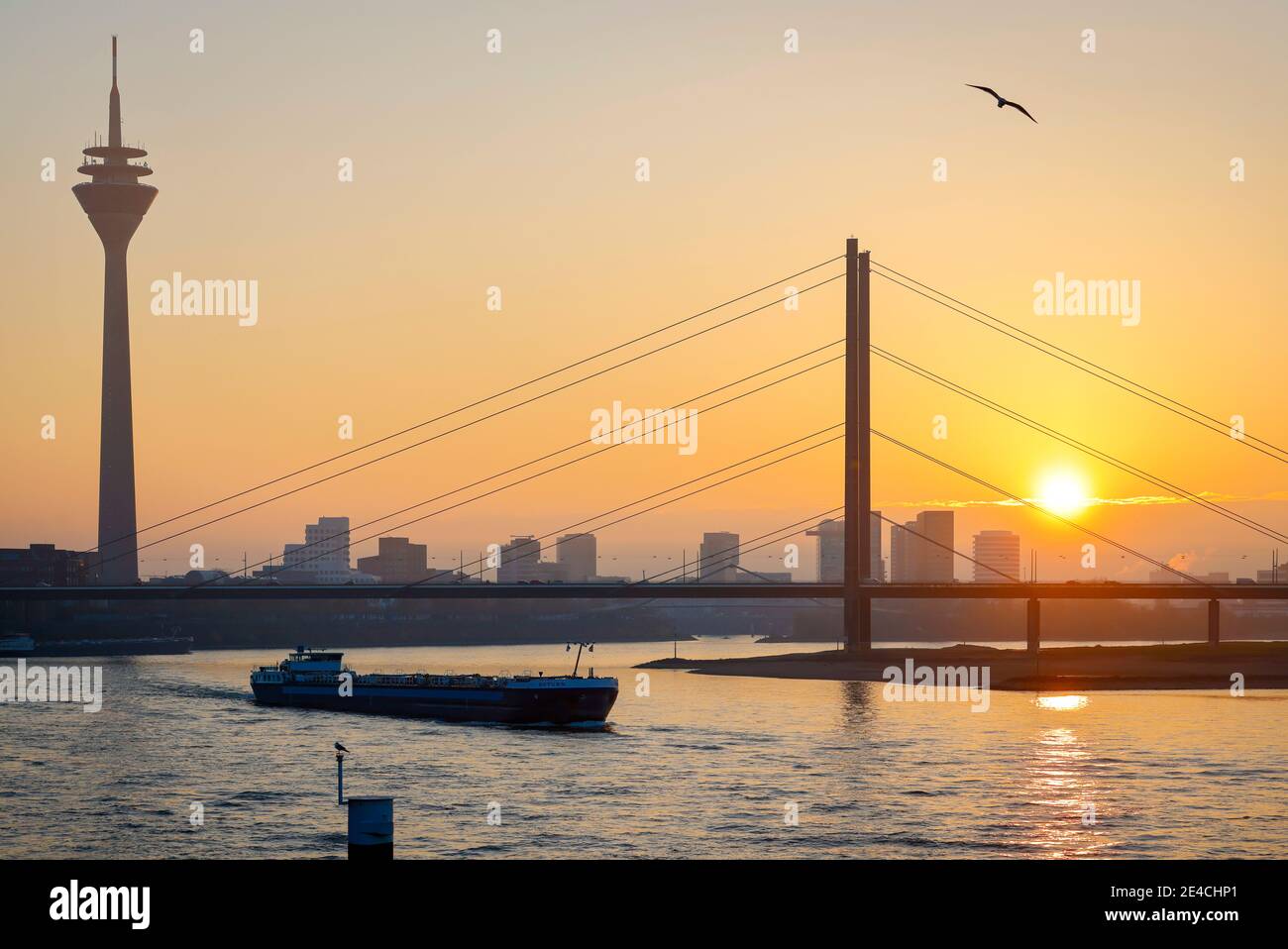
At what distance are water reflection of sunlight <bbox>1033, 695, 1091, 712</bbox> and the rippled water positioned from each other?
143 cm

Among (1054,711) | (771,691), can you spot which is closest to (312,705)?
(771,691)

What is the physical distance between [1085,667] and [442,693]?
5714cm

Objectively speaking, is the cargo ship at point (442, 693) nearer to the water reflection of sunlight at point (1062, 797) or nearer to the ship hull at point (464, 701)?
the ship hull at point (464, 701)

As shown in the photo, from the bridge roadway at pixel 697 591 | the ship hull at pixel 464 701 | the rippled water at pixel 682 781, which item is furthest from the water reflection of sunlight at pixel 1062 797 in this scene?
the bridge roadway at pixel 697 591

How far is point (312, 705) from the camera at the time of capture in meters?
100

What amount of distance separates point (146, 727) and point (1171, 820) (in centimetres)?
5305

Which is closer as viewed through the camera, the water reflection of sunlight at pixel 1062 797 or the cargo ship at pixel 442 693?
the water reflection of sunlight at pixel 1062 797

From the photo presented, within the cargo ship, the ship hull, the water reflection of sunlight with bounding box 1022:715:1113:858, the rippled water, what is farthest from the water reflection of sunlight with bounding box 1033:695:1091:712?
the cargo ship

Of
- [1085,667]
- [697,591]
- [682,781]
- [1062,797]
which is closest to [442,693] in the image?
[697,591]

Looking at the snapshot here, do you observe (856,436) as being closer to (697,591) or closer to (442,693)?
(697,591)

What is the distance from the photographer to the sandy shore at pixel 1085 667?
112m

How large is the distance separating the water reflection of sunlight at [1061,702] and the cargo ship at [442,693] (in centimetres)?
2810
